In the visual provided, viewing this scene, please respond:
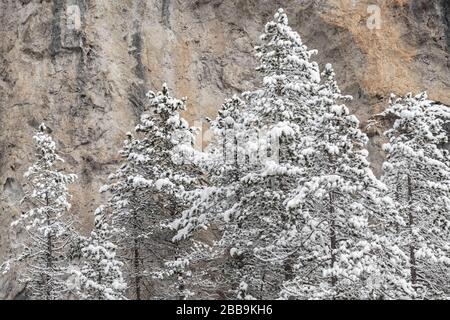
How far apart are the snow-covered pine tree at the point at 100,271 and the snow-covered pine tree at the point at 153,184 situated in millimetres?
1453

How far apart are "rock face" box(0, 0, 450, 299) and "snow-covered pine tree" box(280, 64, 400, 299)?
10.9 meters

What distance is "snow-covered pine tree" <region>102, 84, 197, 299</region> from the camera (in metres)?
21.7

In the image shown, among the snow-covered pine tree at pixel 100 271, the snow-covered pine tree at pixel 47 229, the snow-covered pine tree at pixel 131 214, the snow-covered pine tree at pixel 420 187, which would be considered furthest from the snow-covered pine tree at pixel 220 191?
the snow-covered pine tree at pixel 420 187

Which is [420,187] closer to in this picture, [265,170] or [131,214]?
[265,170]

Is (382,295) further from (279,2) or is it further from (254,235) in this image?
(279,2)

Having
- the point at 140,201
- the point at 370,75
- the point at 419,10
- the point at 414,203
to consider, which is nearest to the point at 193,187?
the point at 140,201

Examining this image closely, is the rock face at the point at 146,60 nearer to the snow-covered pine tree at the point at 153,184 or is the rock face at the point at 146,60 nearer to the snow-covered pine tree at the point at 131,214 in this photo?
the snow-covered pine tree at the point at 131,214

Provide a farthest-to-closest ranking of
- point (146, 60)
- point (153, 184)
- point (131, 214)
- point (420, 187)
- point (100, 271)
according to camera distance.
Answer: point (146, 60) < point (131, 214) < point (153, 184) < point (420, 187) < point (100, 271)

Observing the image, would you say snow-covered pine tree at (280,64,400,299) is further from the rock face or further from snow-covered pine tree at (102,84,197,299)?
the rock face

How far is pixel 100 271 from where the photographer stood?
19.8 metres

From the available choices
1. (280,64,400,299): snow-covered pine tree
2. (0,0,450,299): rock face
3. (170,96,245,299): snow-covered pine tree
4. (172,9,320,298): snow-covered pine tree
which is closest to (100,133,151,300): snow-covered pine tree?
(170,96,245,299): snow-covered pine tree

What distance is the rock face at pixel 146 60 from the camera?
28484mm

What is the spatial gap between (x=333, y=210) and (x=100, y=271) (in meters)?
7.11

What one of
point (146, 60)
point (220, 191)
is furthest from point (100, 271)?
point (146, 60)
